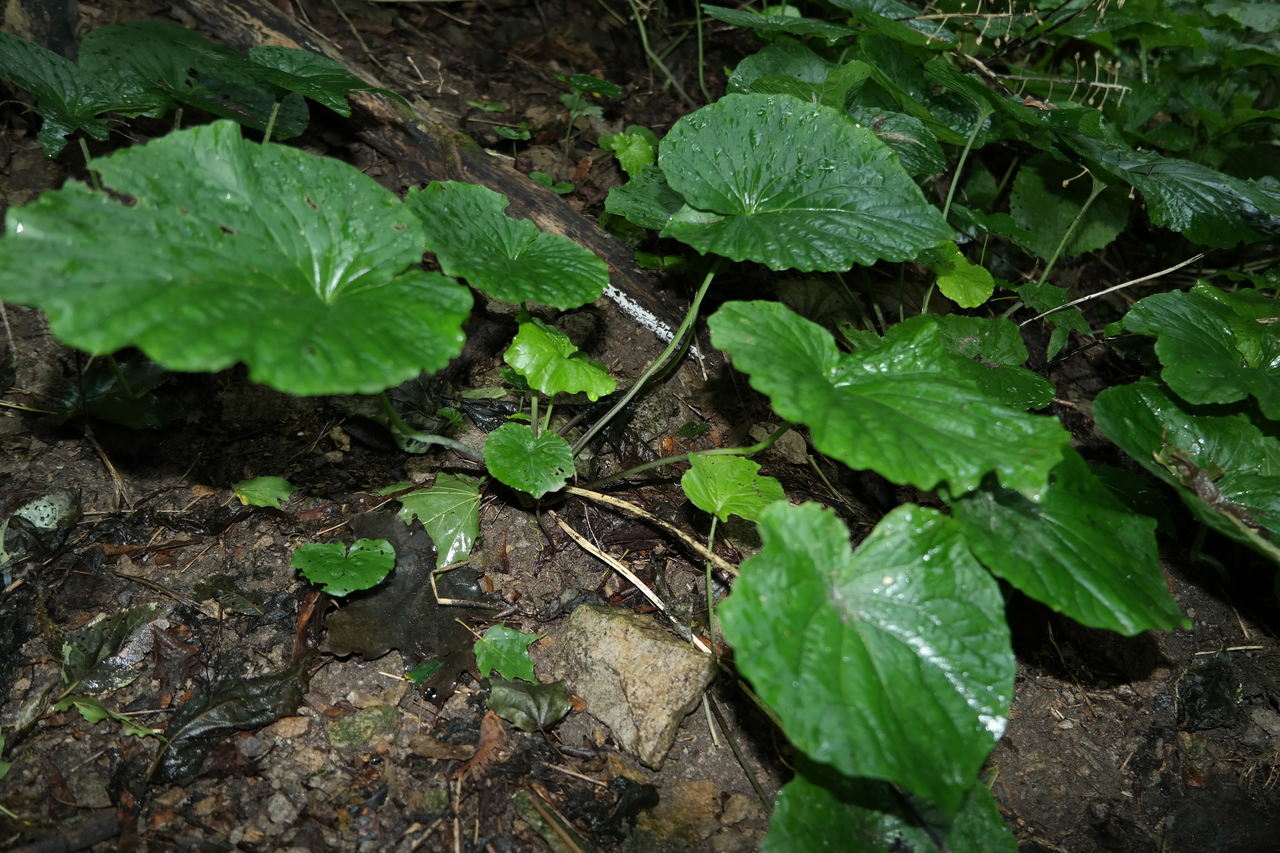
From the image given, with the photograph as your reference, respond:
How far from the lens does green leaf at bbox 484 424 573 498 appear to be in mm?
2139

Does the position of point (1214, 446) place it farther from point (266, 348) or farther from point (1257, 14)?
point (1257, 14)

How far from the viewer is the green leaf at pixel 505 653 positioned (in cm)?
206

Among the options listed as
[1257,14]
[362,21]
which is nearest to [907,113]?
[1257,14]

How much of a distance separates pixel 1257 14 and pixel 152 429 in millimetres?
5095

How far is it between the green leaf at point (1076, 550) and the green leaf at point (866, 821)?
1.72 ft

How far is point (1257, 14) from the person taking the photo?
12.6 feet

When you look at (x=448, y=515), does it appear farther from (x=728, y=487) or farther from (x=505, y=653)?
(x=728, y=487)

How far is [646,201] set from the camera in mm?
2531

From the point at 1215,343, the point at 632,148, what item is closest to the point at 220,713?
the point at 632,148

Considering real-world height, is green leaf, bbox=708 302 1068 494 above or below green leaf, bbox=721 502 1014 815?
above

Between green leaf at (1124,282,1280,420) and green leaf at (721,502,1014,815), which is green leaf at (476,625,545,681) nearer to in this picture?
green leaf at (721,502,1014,815)

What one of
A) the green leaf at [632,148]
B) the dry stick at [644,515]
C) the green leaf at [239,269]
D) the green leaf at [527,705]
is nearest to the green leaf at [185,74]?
the green leaf at [239,269]

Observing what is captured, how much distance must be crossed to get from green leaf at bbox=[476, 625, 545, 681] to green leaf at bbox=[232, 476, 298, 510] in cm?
75

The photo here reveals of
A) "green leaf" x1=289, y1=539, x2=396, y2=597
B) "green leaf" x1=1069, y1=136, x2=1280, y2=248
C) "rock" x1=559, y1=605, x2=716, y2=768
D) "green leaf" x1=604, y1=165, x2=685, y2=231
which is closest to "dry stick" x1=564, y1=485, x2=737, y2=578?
"rock" x1=559, y1=605, x2=716, y2=768
